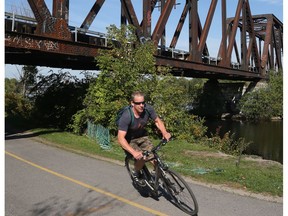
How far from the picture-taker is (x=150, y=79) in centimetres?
1572

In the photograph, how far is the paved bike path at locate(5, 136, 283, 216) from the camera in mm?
5816

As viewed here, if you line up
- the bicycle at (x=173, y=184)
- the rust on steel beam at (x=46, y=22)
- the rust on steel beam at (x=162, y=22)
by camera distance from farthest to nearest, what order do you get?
1. the rust on steel beam at (x=162, y=22)
2. the rust on steel beam at (x=46, y=22)
3. the bicycle at (x=173, y=184)

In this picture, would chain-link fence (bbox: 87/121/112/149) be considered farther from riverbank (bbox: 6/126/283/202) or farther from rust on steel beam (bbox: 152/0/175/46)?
rust on steel beam (bbox: 152/0/175/46)

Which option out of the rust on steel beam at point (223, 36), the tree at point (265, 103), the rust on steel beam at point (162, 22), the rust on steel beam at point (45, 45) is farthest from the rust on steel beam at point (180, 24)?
the tree at point (265, 103)

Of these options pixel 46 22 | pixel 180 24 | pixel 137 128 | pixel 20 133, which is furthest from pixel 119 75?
pixel 180 24

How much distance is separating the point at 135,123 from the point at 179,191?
4.36ft

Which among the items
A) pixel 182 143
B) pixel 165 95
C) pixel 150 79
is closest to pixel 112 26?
pixel 150 79

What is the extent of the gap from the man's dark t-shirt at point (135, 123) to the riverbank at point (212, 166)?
7.01 feet

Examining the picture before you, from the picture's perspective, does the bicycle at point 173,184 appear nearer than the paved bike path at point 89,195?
Yes

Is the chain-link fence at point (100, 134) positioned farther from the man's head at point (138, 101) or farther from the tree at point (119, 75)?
the man's head at point (138, 101)

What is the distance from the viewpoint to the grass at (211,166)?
723 centimetres

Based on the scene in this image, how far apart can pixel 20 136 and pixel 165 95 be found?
264 inches

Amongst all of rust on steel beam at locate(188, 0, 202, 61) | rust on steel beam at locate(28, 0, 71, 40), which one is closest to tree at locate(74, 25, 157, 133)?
rust on steel beam at locate(28, 0, 71, 40)

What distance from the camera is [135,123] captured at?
19.6 feet
